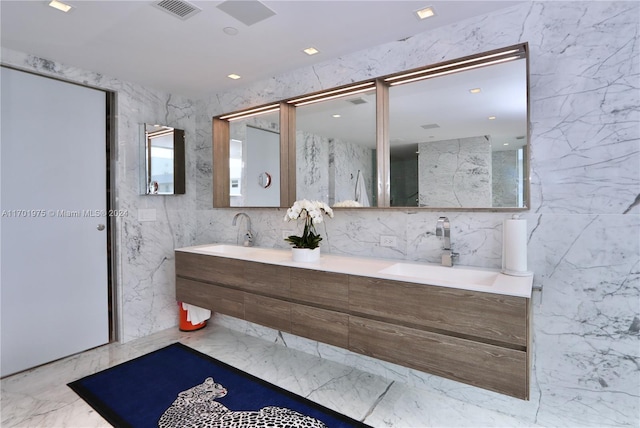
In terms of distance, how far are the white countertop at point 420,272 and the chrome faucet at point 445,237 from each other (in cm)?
5

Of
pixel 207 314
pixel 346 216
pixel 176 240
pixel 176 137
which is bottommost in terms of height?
pixel 207 314

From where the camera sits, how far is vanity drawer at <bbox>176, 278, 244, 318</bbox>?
263 cm

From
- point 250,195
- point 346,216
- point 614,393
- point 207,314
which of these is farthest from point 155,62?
point 614,393

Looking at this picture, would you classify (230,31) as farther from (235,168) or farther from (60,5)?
(235,168)

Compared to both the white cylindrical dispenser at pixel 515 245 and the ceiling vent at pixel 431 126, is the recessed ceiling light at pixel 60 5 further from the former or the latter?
the white cylindrical dispenser at pixel 515 245

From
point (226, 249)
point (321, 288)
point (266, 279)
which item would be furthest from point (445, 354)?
point (226, 249)

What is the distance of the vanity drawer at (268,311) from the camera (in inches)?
91.6

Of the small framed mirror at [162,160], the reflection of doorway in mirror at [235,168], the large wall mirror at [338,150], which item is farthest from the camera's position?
the reflection of doorway in mirror at [235,168]

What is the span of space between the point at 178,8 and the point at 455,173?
6.39 ft

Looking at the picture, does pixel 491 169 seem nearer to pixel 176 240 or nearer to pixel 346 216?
pixel 346 216

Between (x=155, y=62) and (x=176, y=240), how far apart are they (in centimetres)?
177

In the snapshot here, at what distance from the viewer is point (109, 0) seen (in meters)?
1.84

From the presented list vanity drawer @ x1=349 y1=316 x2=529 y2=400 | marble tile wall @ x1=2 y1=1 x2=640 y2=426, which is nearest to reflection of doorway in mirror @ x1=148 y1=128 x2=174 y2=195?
marble tile wall @ x1=2 y1=1 x2=640 y2=426

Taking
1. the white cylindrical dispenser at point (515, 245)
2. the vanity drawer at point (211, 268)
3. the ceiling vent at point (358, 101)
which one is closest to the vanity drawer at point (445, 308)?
the white cylindrical dispenser at point (515, 245)
